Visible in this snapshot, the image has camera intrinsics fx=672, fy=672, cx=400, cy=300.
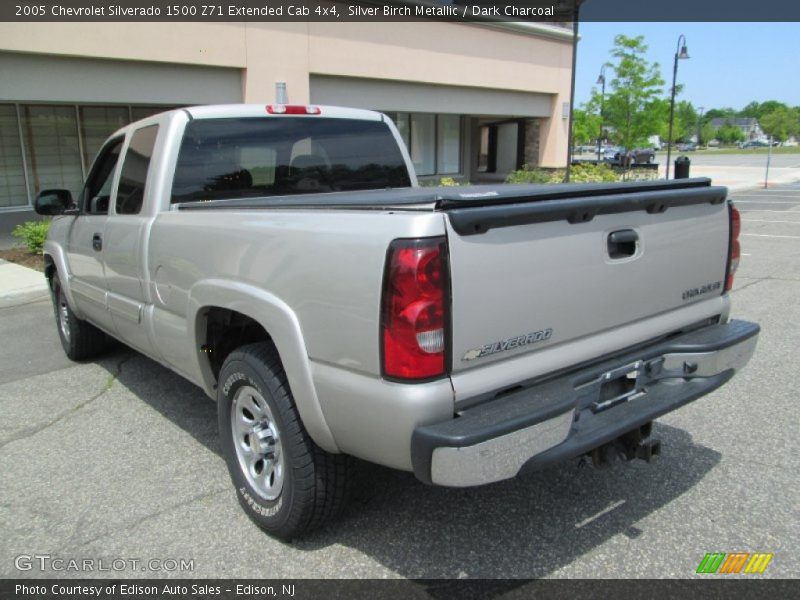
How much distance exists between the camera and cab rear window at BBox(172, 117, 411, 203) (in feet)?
13.3

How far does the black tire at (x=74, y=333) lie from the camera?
18.7 ft

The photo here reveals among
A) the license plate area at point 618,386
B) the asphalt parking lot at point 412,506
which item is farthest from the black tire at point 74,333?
the license plate area at point 618,386

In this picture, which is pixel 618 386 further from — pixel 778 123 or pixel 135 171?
pixel 778 123

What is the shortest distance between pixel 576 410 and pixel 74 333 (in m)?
4.66

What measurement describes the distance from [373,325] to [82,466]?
2.48 metres

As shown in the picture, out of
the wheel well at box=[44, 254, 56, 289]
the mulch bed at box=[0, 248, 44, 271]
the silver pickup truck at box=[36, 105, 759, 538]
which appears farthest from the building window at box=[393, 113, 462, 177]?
the silver pickup truck at box=[36, 105, 759, 538]

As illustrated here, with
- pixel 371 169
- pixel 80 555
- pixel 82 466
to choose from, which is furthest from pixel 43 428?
pixel 371 169

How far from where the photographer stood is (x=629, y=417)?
9.05 ft

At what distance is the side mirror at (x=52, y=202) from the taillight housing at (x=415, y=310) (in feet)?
12.4

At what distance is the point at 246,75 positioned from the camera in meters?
14.0

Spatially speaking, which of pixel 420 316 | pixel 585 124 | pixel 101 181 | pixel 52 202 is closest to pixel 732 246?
pixel 420 316

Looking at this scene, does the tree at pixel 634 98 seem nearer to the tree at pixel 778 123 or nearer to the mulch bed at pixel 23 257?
the mulch bed at pixel 23 257

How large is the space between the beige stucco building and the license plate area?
11591mm

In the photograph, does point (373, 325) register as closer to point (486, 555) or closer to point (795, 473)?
point (486, 555)
